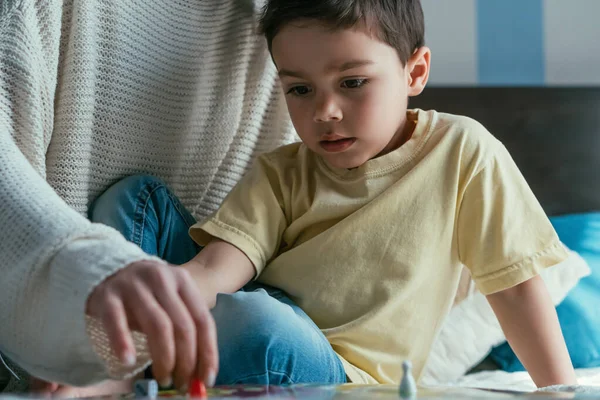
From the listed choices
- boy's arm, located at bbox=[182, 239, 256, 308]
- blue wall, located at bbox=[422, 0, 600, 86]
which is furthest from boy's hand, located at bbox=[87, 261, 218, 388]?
blue wall, located at bbox=[422, 0, 600, 86]

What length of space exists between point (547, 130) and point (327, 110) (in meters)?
1.27

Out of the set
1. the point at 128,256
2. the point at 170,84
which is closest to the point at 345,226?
the point at 170,84

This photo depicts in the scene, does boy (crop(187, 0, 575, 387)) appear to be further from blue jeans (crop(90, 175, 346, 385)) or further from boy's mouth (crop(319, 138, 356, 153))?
blue jeans (crop(90, 175, 346, 385))

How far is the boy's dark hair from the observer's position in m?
1.03

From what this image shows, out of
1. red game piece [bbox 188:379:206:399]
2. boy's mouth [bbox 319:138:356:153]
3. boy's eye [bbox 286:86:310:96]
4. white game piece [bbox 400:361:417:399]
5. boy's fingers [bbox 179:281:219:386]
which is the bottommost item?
white game piece [bbox 400:361:417:399]

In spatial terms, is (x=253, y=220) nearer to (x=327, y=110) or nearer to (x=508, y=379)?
(x=327, y=110)

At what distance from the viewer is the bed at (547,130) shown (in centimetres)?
213

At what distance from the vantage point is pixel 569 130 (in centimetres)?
214

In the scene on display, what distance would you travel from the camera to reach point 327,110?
1.02m

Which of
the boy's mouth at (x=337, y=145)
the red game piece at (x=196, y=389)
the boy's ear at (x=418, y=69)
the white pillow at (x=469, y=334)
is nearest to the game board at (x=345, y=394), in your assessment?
the red game piece at (x=196, y=389)

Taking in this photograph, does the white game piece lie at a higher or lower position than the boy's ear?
lower

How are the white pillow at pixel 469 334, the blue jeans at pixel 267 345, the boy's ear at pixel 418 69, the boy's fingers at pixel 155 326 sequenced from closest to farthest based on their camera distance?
the boy's fingers at pixel 155 326
the blue jeans at pixel 267 345
the boy's ear at pixel 418 69
the white pillow at pixel 469 334

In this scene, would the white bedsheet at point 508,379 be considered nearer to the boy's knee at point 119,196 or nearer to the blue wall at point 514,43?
the boy's knee at point 119,196

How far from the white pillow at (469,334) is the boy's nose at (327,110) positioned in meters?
0.65
